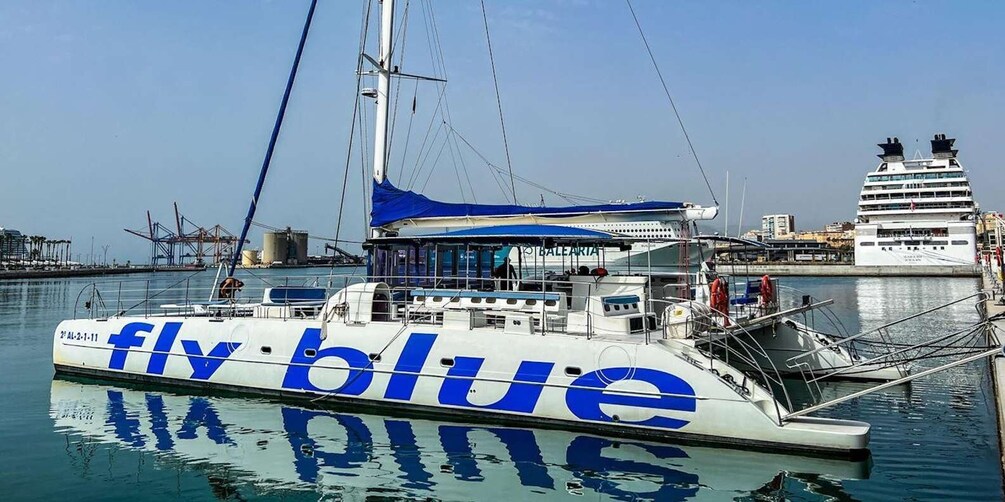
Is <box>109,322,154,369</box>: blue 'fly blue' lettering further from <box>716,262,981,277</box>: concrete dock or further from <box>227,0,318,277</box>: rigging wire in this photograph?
<box>716,262,981,277</box>: concrete dock

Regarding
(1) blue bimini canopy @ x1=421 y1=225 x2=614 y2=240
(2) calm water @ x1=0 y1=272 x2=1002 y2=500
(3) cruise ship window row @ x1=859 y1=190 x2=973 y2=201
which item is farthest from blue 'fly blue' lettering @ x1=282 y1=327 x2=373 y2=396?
(3) cruise ship window row @ x1=859 y1=190 x2=973 y2=201

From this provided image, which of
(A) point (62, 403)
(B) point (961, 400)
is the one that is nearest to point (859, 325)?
(B) point (961, 400)

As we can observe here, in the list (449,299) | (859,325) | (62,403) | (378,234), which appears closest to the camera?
(449,299)

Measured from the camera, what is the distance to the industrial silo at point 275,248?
15000 cm

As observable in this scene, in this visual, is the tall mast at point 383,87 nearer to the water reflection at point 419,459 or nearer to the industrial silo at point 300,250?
the water reflection at point 419,459

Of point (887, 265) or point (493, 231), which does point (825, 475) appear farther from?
point (887, 265)

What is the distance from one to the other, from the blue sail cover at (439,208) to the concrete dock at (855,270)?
200ft

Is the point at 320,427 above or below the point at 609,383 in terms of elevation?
below

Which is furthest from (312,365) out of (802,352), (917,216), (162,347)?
(917,216)

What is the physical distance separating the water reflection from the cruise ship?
85.1m

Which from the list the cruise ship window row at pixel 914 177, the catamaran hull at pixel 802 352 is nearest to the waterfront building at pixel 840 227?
the cruise ship window row at pixel 914 177

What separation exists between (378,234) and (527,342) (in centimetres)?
577

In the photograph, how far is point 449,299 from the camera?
510 inches

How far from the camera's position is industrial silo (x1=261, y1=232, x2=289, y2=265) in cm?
15000
